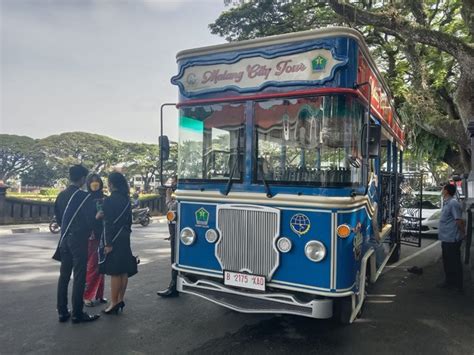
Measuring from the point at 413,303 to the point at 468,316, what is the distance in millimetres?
709

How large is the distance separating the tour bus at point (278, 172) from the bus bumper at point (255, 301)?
1 cm

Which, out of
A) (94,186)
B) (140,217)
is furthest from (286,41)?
(140,217)

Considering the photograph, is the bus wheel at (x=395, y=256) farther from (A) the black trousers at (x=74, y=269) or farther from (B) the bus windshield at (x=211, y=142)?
(A) the black trousers at (x=74, y=269)

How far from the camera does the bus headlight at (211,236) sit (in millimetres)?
4425

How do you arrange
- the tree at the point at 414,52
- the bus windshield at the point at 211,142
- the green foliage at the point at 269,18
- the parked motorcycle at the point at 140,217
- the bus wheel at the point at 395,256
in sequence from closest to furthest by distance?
the bus windshield at the point at 211,142 → the bus wheel at the point at 395,256 → the tree at the point at 414,52 → the green foliage at the point at 269,18 → the parked motorcycle at the point at 140,217

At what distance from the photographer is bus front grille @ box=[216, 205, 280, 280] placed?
4.11 m

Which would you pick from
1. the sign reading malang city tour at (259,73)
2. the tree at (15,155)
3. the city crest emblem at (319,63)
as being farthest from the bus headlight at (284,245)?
the tree at (15,155)

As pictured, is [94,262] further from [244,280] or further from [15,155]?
[15,155]

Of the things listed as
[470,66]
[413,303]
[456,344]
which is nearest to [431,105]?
[470,66]

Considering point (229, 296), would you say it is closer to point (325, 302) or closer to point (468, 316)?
point (325, 302)

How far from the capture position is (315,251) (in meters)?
3.94

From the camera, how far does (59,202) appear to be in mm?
4816

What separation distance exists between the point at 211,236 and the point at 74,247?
161cm

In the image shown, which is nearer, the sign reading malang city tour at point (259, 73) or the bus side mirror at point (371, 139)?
the sign reading malang city tour at point (259, 73)
